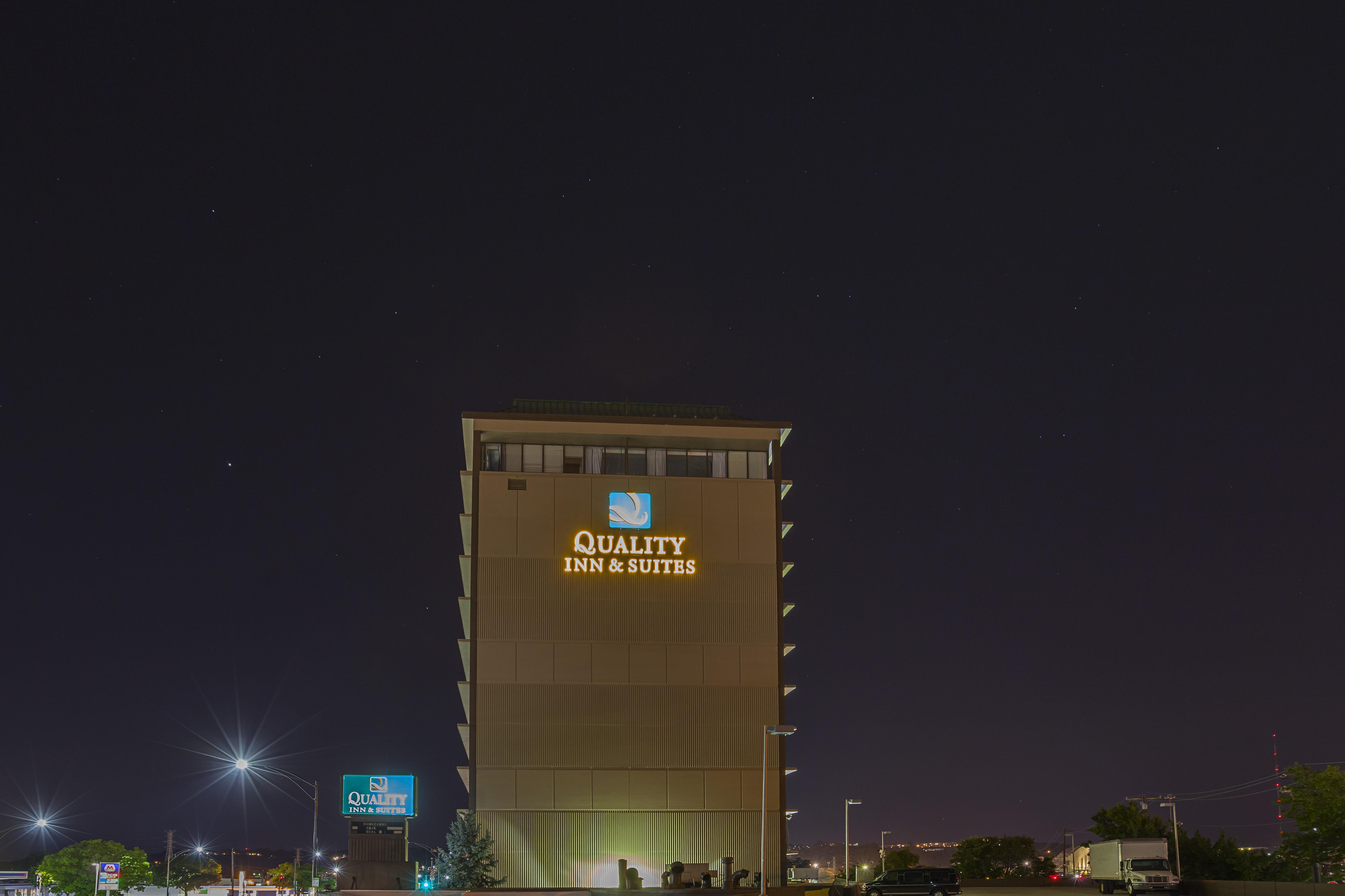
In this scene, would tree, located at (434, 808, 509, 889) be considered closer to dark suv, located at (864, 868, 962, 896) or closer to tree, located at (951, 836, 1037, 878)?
dark suv, located at (864, 868, 962, 896)

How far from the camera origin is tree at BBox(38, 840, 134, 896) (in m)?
134

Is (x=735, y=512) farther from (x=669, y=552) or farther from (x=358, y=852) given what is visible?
(x=358, y=852)

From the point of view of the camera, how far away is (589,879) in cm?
5894

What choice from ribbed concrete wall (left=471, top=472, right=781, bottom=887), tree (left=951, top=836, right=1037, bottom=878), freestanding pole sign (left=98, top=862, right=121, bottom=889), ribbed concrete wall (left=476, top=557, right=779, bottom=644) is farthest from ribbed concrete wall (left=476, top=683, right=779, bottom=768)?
freestanding pole sign (left=98, top=862, right=121, bottom=889)

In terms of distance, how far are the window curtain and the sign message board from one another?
26677mm

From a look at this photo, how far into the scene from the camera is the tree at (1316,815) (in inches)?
2296

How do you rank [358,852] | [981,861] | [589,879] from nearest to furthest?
1. [589,879]
2. [358,852]
3. [981,861]

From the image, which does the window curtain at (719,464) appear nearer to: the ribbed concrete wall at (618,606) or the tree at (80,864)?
the ribbed concrete wall at (618,606)

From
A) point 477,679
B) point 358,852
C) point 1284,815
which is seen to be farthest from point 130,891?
point 1284,815

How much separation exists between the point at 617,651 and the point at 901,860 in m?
68.4

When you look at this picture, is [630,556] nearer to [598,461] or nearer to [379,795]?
[598,461]

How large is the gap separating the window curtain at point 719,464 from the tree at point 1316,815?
32038mm

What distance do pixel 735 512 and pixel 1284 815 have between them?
31.2 meters

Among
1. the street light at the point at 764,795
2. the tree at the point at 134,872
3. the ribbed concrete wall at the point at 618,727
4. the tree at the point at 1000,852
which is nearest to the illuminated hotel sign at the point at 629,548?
the ribbed concrete wall at the point at 618,727
